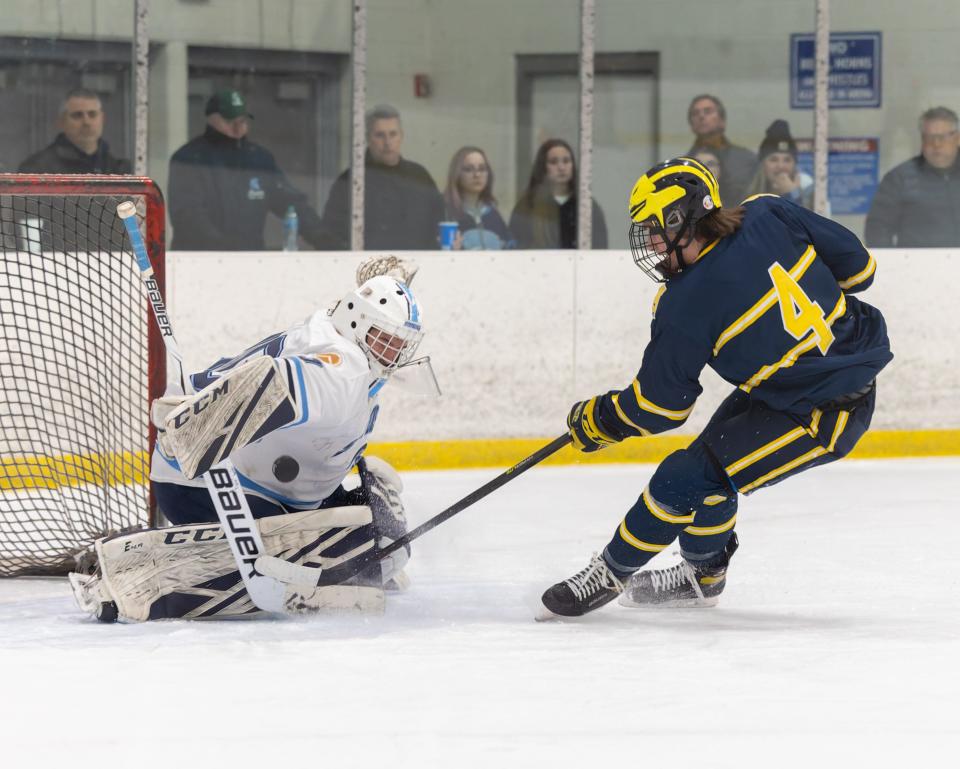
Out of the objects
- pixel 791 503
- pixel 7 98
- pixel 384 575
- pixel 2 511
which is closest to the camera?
pixel 384 575

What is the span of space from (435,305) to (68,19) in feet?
5.12

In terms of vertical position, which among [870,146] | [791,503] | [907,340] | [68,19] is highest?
[68,19]

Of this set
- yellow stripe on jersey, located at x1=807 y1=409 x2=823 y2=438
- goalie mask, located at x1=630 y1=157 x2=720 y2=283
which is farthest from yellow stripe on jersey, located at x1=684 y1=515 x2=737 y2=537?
goalie mask, located at x1=630 y1=157 x2=720 y2=283

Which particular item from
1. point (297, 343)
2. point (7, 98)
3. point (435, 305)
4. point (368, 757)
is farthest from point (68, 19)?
point (368, 757)

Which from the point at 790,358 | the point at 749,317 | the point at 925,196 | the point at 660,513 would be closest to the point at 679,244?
the point at 749,317

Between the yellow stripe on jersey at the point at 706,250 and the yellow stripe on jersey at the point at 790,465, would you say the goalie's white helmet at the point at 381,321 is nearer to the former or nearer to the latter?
the yellow stripe on jersey at the point at 706,250

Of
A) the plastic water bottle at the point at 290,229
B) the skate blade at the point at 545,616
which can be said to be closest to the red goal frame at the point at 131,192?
the skate blade at the point at 545,616

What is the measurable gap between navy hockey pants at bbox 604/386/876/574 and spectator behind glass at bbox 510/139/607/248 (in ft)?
8.84

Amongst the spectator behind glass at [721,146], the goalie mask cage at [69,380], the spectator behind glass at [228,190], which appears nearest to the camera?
the goalie mask cage at [69,380]

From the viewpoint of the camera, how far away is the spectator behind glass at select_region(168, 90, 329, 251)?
5.34 meters

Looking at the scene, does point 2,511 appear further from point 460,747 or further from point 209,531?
point 460,747

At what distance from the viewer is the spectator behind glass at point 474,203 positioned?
18.5ft

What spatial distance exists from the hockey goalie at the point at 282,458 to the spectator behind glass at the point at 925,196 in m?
3.31

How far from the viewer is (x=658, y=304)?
296 cm
